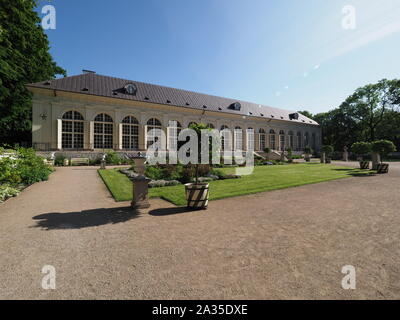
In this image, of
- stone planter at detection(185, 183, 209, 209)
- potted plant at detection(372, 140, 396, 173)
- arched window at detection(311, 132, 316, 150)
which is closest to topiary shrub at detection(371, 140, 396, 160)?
potted plant at detection(372, 140, 396, 173)

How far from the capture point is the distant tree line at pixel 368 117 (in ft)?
136

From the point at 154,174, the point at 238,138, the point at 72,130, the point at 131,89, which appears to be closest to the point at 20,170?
the point at 154,174

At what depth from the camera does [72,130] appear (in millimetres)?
23625

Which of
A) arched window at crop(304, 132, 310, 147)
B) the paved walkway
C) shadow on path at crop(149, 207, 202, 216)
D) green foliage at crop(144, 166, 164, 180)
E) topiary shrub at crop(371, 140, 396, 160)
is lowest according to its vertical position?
the paved walkway

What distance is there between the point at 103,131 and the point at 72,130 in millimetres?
3588

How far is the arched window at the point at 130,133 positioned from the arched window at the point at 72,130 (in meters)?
5.28

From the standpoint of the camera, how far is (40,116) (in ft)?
71.2

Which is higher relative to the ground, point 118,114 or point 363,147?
point 118,114

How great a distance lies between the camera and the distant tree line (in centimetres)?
4134

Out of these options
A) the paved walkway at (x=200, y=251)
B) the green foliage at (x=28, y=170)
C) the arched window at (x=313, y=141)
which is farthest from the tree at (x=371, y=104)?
the green foliage at (x=28, y=170)

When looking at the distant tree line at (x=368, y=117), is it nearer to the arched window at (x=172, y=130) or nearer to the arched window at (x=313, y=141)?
the arched window at (x=313, y=141)

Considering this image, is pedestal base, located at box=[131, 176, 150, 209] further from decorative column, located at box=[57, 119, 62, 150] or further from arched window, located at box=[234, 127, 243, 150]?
arched window, located at box=[234, 127, 243, 150]

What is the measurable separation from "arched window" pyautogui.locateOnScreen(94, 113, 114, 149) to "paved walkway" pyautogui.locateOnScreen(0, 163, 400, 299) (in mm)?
20998

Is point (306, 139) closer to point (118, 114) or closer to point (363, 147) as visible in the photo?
point (363, 147)
